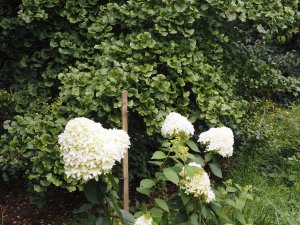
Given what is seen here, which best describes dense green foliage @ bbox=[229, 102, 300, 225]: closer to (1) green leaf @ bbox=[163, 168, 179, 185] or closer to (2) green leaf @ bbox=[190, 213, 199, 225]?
(2) green leaf @ bbox=[190, 213, 199, 225]

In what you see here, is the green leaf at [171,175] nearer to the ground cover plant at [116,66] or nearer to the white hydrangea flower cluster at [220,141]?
the white hydrangea flower cluster at [220,141]

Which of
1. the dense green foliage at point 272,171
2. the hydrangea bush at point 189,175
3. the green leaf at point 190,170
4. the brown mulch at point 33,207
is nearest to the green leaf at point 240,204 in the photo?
the hydrangea bush at point 189,175

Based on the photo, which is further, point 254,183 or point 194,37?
point 254,183

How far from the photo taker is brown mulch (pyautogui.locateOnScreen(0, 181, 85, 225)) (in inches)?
129

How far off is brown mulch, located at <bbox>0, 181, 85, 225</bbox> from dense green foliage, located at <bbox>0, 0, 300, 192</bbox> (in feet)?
1.30

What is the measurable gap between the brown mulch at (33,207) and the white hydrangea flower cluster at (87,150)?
154 cm

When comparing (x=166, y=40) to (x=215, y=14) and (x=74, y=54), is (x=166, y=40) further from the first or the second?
(x=74, y=54)

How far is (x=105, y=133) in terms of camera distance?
6.08ft

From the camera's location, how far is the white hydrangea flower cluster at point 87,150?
178 centimetres

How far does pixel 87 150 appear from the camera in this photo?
177cm

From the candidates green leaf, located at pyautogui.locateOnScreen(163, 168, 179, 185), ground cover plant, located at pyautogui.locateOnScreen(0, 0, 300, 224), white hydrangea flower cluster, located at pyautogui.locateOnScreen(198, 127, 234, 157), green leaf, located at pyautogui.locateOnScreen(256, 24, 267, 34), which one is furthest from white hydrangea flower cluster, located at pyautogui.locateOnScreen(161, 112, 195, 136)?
green leaf, located at pyautogui.locateOnScreen(256, 24, 267, 34)

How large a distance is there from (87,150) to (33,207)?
1913 millimetres

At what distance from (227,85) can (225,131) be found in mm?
970

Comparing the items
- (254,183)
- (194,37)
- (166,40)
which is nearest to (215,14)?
(194,37)
